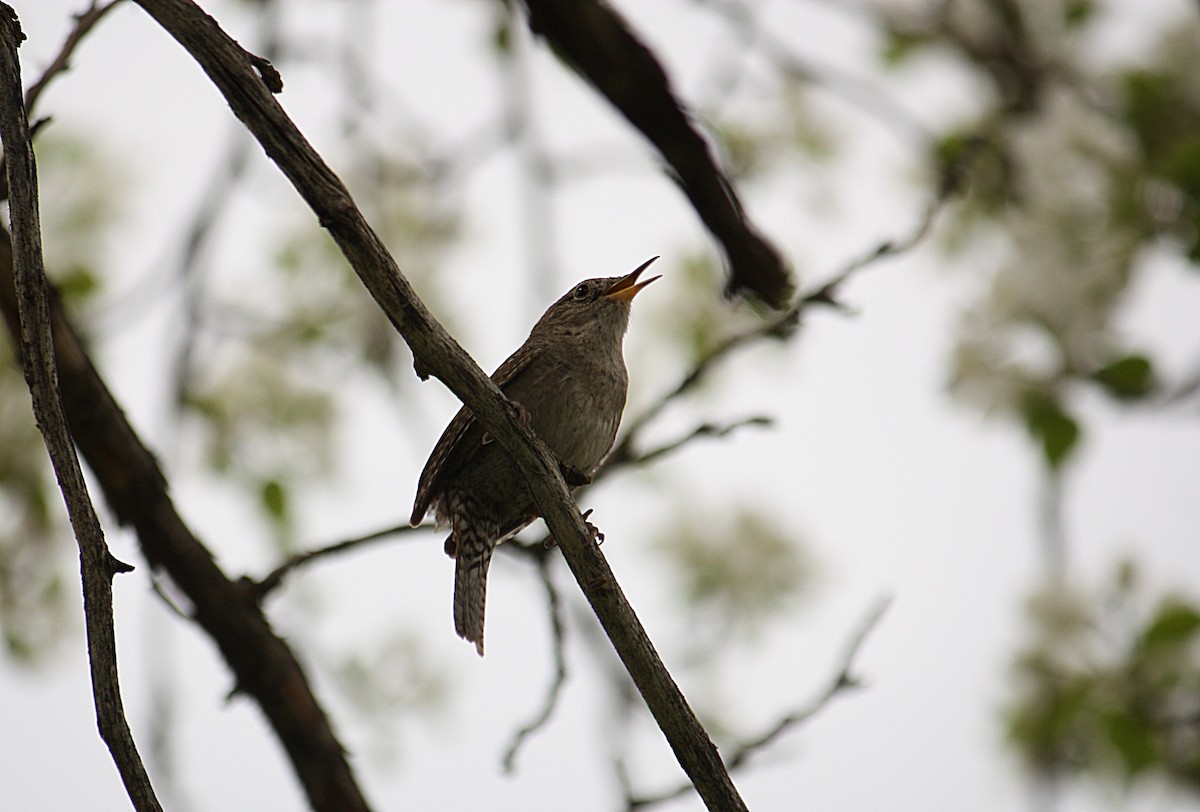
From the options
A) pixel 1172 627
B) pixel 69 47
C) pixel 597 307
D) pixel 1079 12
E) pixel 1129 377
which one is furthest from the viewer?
pixel 1079 12

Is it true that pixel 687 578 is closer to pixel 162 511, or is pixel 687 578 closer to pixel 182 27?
pixel 162 511

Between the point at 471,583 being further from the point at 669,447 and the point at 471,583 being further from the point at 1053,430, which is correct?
the point at 1053,430

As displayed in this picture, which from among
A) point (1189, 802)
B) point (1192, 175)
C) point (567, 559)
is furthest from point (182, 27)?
point (1189, 802)

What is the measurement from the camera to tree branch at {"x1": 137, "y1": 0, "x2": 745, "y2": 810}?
1667 millimetres

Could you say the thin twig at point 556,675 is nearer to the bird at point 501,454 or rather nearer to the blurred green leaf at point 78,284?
the bird at point 501,454

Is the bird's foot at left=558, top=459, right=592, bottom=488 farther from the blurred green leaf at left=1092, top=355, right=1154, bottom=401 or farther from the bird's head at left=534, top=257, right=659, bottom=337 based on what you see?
the blurred green leaf at left=1092, top=355, right=1154, bottom=401

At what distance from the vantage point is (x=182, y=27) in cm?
167

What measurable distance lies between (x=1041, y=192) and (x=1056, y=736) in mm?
1805

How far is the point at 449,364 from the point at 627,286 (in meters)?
2.64

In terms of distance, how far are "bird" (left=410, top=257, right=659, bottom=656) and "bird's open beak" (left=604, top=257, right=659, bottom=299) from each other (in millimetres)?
148

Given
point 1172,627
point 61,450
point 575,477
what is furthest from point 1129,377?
point 61,450

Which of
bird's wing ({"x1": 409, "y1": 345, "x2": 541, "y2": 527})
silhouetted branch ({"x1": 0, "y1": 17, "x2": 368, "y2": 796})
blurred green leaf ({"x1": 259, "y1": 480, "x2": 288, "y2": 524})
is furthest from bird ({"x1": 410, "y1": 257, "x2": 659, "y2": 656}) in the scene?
blurred green leaf ({"x1": 259, "y1": 480, "x2": 288, "y2": 524})

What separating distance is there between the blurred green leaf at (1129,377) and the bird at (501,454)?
4.75ft

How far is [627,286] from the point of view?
446cm
